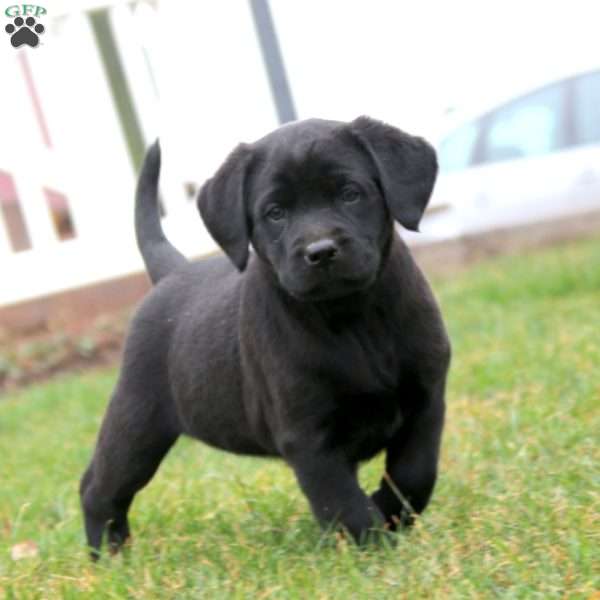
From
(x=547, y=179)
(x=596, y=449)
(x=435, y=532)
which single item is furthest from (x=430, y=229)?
(x=435, y=532)

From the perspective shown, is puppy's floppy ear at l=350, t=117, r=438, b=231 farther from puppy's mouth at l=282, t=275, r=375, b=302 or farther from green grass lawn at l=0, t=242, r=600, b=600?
green grass lawn at l=0, t=242, r=600, b=600

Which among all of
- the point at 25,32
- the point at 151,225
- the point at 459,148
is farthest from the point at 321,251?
→ the point at 459,148

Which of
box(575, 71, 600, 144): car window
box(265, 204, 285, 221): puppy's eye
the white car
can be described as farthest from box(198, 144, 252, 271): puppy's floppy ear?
box(575, 71, 600, 144): car window

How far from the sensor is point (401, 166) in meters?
3.83

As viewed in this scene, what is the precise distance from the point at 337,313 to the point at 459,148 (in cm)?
801

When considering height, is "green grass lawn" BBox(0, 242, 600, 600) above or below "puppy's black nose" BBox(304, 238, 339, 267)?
below

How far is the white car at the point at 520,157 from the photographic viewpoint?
11641mm

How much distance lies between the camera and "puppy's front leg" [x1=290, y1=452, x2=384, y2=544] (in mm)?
3814

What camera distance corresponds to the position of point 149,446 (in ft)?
14.8

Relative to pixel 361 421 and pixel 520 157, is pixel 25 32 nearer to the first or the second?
pixel 520 157

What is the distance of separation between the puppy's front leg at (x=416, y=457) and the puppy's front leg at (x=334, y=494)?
18cm

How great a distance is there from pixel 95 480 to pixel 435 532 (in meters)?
1.31

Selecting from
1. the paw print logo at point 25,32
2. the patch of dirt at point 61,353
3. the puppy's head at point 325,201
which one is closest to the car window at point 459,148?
the patch of dirt at point 61,353

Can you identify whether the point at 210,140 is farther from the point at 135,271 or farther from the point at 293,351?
the point at 293,351
